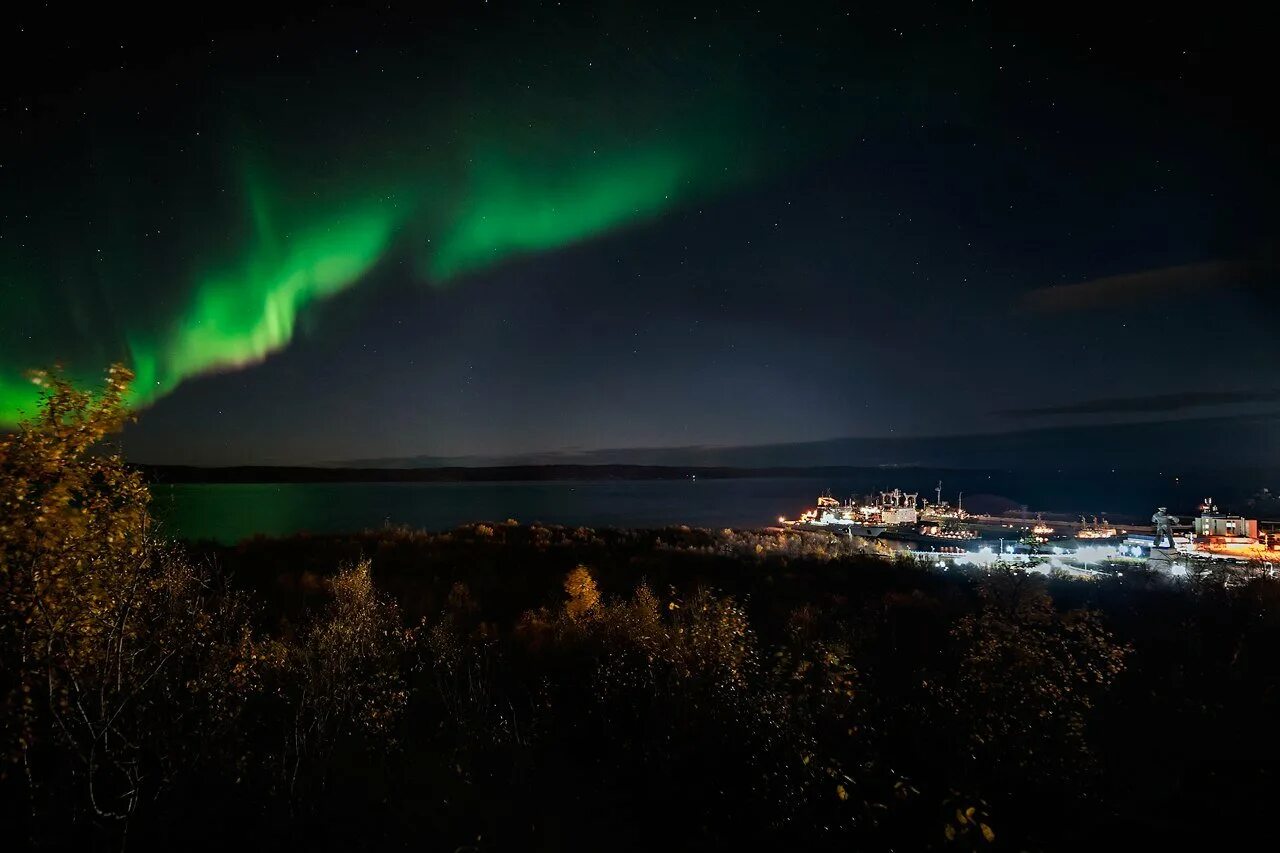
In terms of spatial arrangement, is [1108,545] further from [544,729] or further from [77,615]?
[77,615]

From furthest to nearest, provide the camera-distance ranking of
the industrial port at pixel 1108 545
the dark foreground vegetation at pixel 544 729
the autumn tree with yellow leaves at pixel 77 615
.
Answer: the industrial port at pixel 1108 545 → the dark foreground vegetation at pixel 544 729 → the autumn tree with yellow leaves at pixel 77 615

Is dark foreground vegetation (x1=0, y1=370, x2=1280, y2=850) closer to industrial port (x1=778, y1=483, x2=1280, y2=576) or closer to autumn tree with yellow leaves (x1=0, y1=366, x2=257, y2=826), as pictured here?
autumn tree with yellow leaves (x1=0, y1=366, x2=257, y2=826)

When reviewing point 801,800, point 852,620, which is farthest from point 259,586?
point 801,800

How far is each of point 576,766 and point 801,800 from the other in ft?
9.87

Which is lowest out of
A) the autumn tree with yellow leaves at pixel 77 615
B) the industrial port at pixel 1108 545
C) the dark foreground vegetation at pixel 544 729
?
the industrial port at pixel 1108 545

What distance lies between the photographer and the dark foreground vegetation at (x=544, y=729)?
17.7 ft

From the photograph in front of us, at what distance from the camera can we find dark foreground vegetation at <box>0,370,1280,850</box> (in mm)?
5410

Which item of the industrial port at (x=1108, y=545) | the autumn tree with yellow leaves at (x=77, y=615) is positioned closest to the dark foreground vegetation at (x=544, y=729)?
the autumn tree with yellow leaves at (x=77, y=615)

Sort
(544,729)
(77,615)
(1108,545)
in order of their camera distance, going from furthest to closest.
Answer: (1108,545) < (544,729) < (77,615)

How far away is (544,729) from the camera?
8742 millimetres

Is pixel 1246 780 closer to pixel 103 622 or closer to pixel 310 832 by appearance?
pixel 310 832

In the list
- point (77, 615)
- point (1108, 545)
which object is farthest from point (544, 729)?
point (1108, 545)

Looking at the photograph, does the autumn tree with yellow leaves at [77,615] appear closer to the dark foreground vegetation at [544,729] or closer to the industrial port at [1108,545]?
the dark foreground vegetation at [544,729]

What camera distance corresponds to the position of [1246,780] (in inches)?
320
